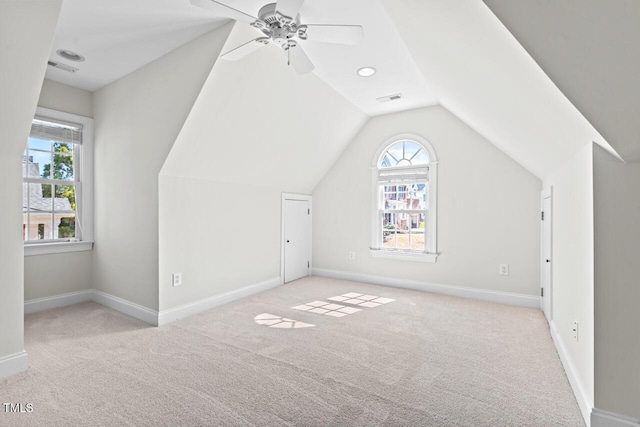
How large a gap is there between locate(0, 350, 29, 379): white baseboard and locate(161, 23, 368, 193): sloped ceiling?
1967mm

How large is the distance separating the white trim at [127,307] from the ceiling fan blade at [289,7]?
315 cm

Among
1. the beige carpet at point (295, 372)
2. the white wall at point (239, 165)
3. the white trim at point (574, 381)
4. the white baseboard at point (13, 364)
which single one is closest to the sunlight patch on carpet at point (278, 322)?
the beige carpet at point (295, 372)

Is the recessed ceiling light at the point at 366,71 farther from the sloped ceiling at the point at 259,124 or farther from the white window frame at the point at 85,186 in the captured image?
the white window frame at the point at 85,186

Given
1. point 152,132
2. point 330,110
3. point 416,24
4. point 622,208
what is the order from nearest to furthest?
point 622,208 → point 416,24 → point 152,132 → point 330,110

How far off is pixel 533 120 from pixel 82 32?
3.76 meters

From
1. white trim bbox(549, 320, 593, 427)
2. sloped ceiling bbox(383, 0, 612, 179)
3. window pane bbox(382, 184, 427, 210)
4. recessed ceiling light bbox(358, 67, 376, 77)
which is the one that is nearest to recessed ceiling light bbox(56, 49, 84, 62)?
recessed ceiling light bbox(358, 67, 376, 77)

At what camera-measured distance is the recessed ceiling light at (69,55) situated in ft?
10.1

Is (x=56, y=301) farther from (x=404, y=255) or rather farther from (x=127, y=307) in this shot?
(x=404, y=255)

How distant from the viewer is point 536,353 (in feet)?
9.03

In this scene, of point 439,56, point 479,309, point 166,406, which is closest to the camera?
point 166,406

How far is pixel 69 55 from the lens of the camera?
10.4 ft

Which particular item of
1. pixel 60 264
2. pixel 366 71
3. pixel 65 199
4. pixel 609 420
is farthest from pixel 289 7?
pixel 60 264

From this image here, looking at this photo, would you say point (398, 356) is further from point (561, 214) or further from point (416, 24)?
point (416, 24)

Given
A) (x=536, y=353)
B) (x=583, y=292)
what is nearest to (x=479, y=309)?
(x=536, y=353)
